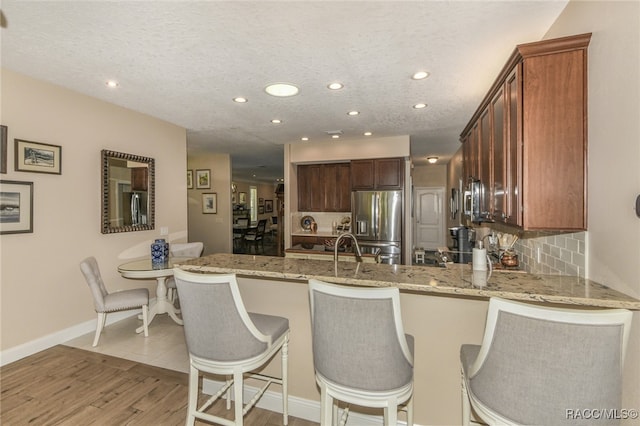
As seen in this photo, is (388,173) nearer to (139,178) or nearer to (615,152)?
(139,178)

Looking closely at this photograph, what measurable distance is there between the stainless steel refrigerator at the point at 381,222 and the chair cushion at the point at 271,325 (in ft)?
11.9

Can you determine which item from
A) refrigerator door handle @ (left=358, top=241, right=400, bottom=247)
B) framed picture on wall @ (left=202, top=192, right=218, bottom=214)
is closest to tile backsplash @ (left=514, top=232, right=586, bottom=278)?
refrigerator door handle @ (left=358, top=241, right=400, bottom=247)

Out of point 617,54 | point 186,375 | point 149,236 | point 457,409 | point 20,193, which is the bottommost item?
point 186,375

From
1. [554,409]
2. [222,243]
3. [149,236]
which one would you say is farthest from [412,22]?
[222,243]

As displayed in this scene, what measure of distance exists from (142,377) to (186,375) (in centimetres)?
36

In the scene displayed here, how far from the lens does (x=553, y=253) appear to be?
2.07 m

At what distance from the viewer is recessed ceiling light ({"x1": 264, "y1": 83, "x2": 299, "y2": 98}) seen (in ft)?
9.51

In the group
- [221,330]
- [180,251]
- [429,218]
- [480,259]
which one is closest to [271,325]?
[221,330]

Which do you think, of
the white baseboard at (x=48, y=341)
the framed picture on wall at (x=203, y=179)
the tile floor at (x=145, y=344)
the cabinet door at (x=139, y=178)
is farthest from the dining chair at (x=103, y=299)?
the framed picture on wall at (x=203, y=179)

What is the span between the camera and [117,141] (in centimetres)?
361

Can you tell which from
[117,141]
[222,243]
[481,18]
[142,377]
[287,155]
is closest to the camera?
[481,18]

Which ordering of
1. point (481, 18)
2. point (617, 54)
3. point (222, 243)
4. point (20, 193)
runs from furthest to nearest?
point (222, 243) < point (20, 193) < point (481, 18) < point (617, 54)

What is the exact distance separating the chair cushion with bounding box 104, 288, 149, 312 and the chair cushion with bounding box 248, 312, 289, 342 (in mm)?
2026

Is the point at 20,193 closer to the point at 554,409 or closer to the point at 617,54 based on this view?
the point at 554,409
